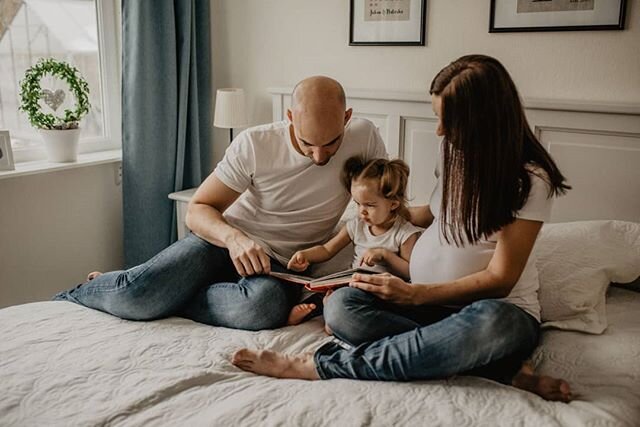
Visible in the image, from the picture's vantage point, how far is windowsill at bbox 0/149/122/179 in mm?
2449

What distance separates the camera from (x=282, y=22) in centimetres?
284

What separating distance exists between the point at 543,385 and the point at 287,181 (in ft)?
3.15

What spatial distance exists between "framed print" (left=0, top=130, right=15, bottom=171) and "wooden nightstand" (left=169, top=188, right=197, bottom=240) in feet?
2.21

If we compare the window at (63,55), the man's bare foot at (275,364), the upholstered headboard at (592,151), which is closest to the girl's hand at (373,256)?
the man's bare foot at (275,364)

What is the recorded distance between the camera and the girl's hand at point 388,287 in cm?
155

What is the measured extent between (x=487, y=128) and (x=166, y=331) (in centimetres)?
95

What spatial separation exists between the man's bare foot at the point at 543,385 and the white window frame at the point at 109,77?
7.22ft

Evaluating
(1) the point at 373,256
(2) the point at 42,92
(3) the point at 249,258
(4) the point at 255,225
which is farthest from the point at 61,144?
(1) the point at 373,256

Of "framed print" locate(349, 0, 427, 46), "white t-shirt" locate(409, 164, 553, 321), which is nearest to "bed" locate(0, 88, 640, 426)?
"white t-shirt" locate(409, 164, 553, 321)

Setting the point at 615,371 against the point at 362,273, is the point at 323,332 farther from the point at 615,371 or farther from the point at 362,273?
the point at 615,371

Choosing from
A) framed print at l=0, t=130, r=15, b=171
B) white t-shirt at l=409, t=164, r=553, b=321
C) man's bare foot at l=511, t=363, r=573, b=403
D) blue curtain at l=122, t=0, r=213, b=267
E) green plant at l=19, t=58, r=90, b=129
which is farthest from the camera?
blue curtain at l=122, t=0, r=213, b=267

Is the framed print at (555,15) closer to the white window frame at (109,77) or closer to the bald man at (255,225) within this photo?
the bald man at (255,225)

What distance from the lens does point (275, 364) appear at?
4.86 ft

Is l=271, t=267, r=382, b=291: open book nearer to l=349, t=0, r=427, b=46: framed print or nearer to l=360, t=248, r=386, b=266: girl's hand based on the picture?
l=360, t=248, r=386, b=266: girl's hand
